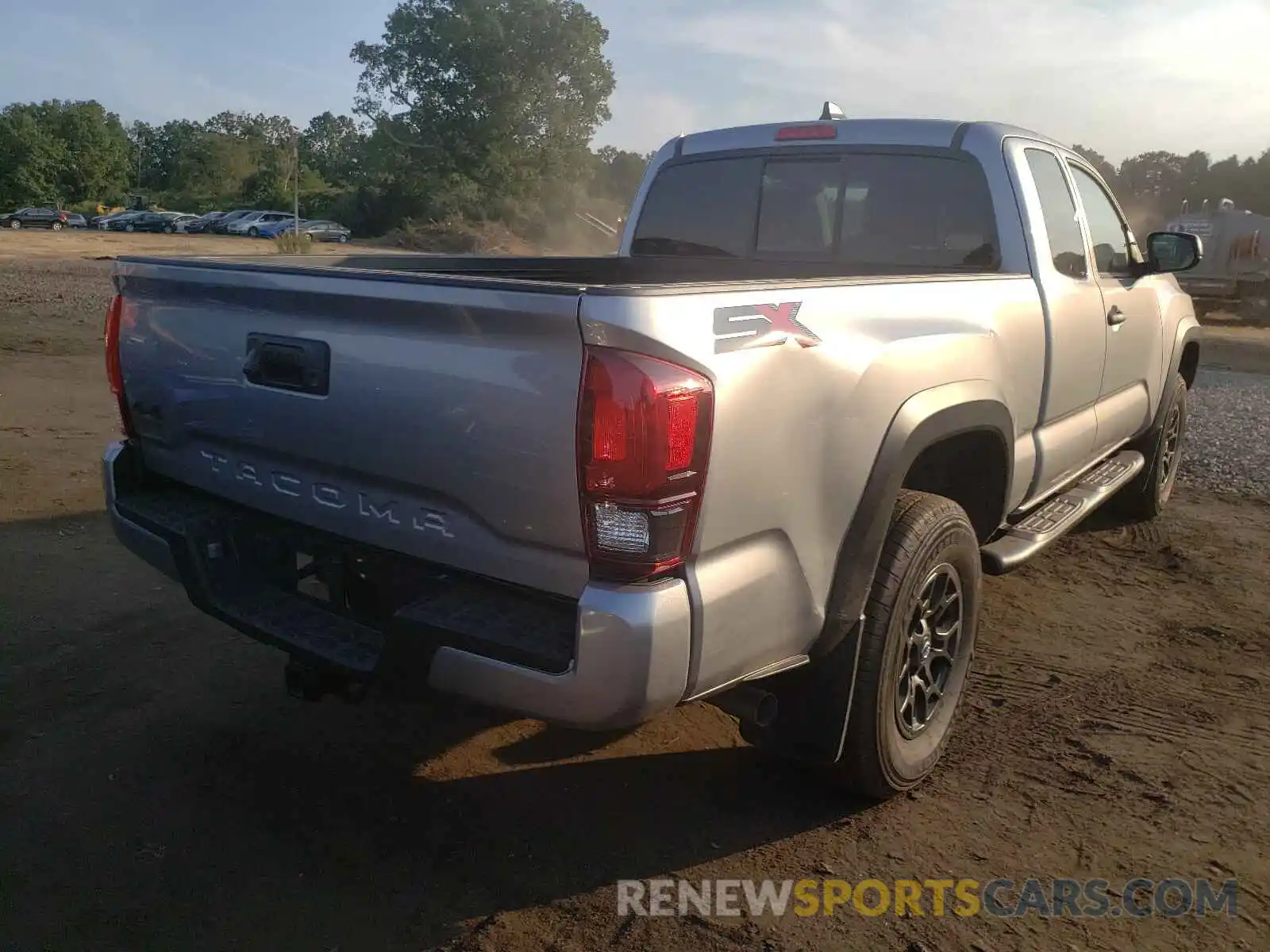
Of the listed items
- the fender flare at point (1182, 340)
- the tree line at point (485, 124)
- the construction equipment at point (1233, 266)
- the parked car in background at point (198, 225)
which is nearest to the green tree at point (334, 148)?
the tree line at point (485, 124)

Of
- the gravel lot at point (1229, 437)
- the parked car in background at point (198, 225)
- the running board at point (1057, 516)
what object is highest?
the parked car in background at point (198, 225)

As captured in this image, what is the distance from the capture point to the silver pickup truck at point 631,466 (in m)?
2.20

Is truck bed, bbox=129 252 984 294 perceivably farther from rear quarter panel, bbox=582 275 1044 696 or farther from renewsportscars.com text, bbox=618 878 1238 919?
renewsportscars.com text, bbox=618 878 1238 919

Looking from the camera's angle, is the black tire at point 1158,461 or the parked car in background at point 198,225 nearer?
the black tire at point 1158,461

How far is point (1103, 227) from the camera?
16.4 ft

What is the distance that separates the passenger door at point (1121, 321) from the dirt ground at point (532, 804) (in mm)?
1037

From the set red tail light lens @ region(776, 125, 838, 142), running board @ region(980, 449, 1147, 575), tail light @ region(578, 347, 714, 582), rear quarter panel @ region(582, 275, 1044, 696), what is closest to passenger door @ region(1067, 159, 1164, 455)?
running board @ region(980, 449, 1147, 575)

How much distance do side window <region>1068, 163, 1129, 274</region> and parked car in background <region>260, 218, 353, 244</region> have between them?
151ft

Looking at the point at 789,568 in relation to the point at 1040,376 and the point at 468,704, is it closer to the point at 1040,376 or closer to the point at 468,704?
the point at 468,704

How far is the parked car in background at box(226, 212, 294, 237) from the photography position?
168 ft

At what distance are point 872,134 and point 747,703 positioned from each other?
265 centimetres

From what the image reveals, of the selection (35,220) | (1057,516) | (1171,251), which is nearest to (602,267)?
(1057,516)

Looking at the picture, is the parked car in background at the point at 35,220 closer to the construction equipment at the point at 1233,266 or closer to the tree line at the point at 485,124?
the tree line at the point at 485,124

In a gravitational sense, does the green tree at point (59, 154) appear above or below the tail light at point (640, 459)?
above
